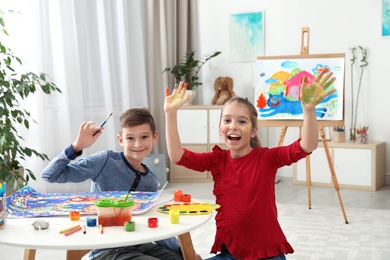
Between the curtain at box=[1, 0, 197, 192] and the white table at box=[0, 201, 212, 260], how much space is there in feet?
9.55

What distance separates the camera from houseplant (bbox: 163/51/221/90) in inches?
226

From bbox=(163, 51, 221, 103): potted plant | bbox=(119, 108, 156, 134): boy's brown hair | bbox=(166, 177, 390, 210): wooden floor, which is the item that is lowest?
bbox=(166, 177, 390, 210): wooden floor

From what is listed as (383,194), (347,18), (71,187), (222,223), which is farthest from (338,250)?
(347,18)

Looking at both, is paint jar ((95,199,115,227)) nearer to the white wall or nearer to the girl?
the girl

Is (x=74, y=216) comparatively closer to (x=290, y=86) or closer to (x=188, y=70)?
(x=290, y=86)

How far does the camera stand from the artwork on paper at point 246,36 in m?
5.95

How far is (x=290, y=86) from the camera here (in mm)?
4359

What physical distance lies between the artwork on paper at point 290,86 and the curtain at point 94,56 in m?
1.48

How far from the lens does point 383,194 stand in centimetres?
496

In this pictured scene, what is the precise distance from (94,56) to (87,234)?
3697 mm

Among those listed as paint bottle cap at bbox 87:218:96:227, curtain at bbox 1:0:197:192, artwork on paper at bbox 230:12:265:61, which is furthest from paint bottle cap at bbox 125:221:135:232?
artwork on paper at bbox 230:12:265:61

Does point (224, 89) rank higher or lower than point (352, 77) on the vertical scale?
lower

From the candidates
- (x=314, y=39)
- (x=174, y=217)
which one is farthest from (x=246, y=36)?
(x=174, y=217)

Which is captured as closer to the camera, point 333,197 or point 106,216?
point 106,216
